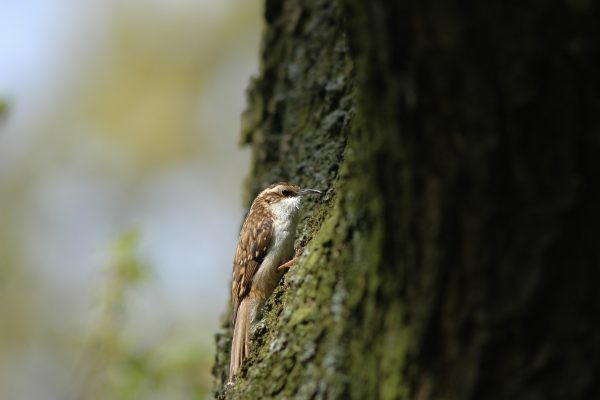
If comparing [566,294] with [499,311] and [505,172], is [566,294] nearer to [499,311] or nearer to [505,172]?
[499,311]

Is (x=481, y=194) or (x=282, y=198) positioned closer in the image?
(x=481, y=194)

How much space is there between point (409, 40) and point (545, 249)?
1.65ft

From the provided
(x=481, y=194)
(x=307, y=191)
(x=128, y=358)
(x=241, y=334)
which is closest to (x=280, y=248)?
(x=307, y=191)

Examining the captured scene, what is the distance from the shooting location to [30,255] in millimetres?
10570

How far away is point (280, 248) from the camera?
3816 millimetres

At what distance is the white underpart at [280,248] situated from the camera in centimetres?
378

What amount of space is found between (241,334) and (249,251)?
0.97 meters

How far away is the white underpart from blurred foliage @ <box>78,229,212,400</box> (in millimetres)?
1024

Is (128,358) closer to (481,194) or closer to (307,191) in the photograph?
(307,191)

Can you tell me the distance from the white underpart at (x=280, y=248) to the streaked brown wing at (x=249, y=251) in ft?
0.19

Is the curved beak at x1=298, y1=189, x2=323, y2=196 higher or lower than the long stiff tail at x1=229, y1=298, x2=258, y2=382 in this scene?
higher

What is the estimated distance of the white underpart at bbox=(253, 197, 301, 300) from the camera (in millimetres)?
3777

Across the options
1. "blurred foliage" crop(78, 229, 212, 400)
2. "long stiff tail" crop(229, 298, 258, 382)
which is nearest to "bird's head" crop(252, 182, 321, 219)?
"long stiff tail" crop(229, 298, 258, 382)

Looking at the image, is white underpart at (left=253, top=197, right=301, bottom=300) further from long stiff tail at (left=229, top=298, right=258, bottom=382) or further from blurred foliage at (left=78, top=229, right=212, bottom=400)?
blurred foliage at (left=78, top=229, right=212, bottom=400)
